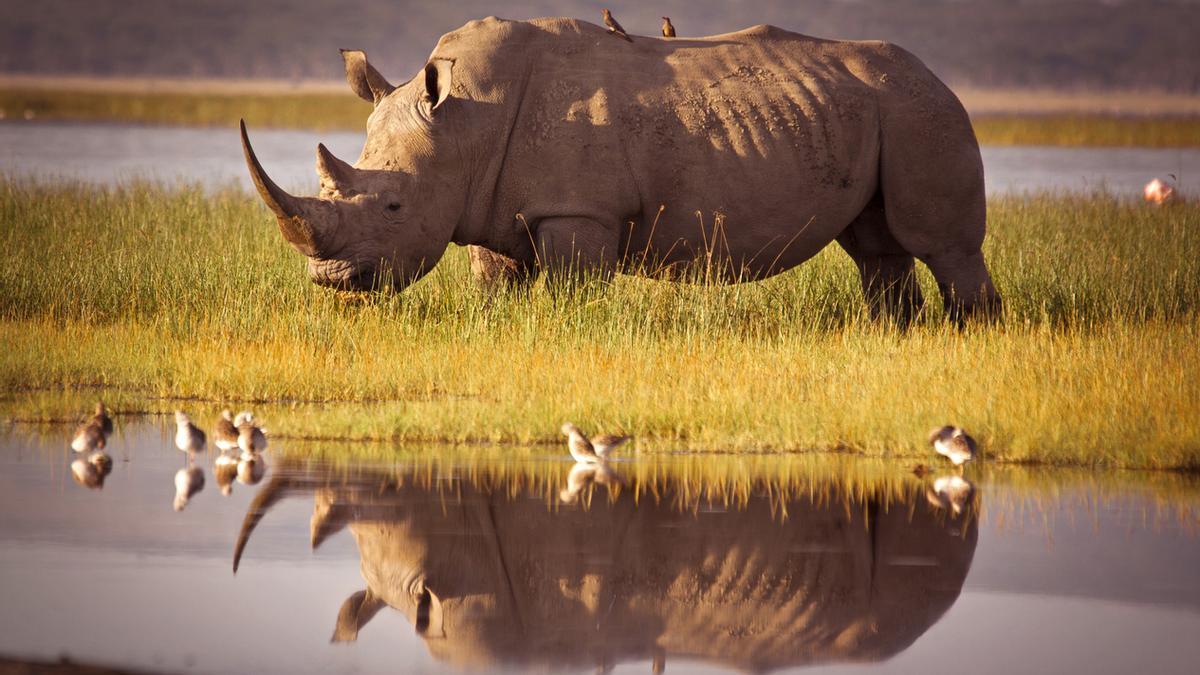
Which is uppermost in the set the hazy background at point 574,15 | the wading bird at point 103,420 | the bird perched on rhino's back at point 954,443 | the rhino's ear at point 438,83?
the hazy background at point 574,15

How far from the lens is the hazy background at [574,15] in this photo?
109938 mm

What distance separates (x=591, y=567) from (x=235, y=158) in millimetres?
34285

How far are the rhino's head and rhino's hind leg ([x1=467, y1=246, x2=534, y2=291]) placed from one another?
71cm

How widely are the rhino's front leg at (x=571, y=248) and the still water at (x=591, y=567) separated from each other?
9.47 feet

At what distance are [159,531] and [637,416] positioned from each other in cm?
266

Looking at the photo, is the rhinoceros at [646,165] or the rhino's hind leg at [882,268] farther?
the rhino's hind leg at [882,268]

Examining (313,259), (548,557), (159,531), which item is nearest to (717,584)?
(548,557)

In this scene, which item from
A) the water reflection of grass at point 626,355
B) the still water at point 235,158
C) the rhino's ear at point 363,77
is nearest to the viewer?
the water reflection of grass at point 626,355

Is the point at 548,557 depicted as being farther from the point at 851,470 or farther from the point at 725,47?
the point at 725,47

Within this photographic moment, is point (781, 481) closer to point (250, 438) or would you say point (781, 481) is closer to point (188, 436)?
point (250, 438)

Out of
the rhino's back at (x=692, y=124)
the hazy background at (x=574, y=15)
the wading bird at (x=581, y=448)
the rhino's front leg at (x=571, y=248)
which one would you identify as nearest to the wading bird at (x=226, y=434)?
the wading bird at (x=581, y=448)

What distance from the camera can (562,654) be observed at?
5.40m

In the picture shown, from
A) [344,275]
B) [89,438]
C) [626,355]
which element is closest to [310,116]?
[344,275]

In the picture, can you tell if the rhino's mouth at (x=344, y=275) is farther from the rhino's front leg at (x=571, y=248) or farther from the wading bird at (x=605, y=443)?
the wading bird at (x=605, y=443)
